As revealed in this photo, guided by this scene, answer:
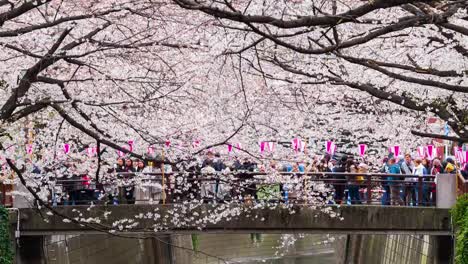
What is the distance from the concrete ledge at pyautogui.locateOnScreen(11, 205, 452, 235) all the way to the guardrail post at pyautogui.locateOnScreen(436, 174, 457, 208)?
0.27m

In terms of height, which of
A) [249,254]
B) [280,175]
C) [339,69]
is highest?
[339,69]

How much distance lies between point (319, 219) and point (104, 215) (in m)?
4.95

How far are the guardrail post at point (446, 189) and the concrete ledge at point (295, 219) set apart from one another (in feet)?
0.90

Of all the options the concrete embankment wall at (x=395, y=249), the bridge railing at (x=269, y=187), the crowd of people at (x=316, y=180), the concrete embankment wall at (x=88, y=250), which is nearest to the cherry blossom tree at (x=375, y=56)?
the bridge railing at (x=269, y=187)

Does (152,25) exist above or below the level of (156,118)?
above

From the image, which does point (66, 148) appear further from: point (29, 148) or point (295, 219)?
point (295, 219)

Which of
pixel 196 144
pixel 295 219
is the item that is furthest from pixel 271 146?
pixel 196 144

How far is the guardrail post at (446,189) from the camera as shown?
2125cm

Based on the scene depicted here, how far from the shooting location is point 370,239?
Answer: 102ft

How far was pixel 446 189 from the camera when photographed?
2130cm

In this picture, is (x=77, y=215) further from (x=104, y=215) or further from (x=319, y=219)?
(x=319, y=219)

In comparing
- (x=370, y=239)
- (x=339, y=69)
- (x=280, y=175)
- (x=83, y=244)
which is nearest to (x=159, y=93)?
(x=339, y=69)

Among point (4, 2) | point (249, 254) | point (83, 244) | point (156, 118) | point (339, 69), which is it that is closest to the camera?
point (4, 2)

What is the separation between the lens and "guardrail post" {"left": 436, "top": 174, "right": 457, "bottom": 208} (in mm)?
21248
